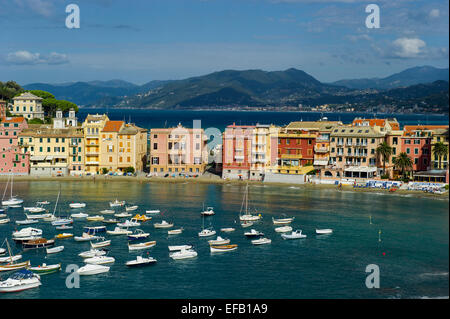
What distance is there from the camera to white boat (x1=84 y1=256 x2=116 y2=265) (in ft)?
137

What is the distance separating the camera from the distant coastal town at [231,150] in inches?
3051

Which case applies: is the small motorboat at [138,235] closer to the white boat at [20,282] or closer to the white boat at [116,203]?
the white boat at [116,203]

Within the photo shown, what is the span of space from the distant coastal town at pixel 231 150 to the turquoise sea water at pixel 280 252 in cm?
927

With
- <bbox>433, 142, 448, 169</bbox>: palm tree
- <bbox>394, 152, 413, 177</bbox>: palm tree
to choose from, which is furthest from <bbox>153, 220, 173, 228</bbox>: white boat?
<bbox>433, 142, 448, 169</bbox>: palm tree

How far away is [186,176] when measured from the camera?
82438mm

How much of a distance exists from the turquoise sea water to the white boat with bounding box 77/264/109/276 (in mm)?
525

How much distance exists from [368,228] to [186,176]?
3597 cm

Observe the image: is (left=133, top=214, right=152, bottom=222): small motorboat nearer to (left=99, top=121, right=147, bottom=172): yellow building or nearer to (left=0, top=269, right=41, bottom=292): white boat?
(left=0, top=269, right=41, bottom=292): white boat

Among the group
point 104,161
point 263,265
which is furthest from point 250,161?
point 263,265

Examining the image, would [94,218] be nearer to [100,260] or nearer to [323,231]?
[100,260]

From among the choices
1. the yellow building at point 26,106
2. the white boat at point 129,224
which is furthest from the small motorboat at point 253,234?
the yellow building at point 26,106

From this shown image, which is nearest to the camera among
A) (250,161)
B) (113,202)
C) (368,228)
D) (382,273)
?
(382,273)

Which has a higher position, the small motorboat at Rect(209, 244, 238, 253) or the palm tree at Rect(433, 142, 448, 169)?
the palm tree at Rect(433, 142, 448, 169)
